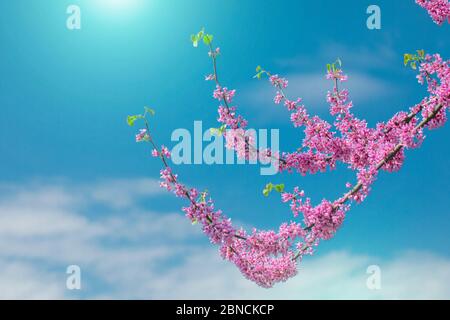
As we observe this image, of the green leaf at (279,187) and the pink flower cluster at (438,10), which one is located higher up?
the pink flower cluster at (438,10)

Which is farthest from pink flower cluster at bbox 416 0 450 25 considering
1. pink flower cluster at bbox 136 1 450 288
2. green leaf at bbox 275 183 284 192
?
green leaf at bbox 275 183 284 192

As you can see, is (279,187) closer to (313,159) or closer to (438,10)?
(313,159)

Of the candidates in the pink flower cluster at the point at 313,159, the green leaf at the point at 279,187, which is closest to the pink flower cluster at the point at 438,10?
the pink flower cluster at the point at 313,159

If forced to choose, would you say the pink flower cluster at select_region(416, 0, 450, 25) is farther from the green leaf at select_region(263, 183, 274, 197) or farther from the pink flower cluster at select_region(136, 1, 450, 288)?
the green leaf at select_region(263, 183, 274, 197)

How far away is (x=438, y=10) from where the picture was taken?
367 inches

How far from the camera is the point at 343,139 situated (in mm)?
9102

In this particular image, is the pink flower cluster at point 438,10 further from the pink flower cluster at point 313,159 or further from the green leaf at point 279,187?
the green leaf at point 279,187

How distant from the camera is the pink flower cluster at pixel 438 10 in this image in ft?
30.5

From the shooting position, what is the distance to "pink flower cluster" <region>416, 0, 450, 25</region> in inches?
366

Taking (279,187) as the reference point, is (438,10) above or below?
above

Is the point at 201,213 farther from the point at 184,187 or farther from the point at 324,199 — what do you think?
the point at 324,199

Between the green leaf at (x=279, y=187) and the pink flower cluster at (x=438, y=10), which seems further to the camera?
the pink flower cluster at (x=438, y=10)

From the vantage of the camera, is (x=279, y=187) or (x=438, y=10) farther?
(x=438, y=10)

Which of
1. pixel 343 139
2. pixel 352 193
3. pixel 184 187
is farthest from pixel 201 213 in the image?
pixel 343 139
